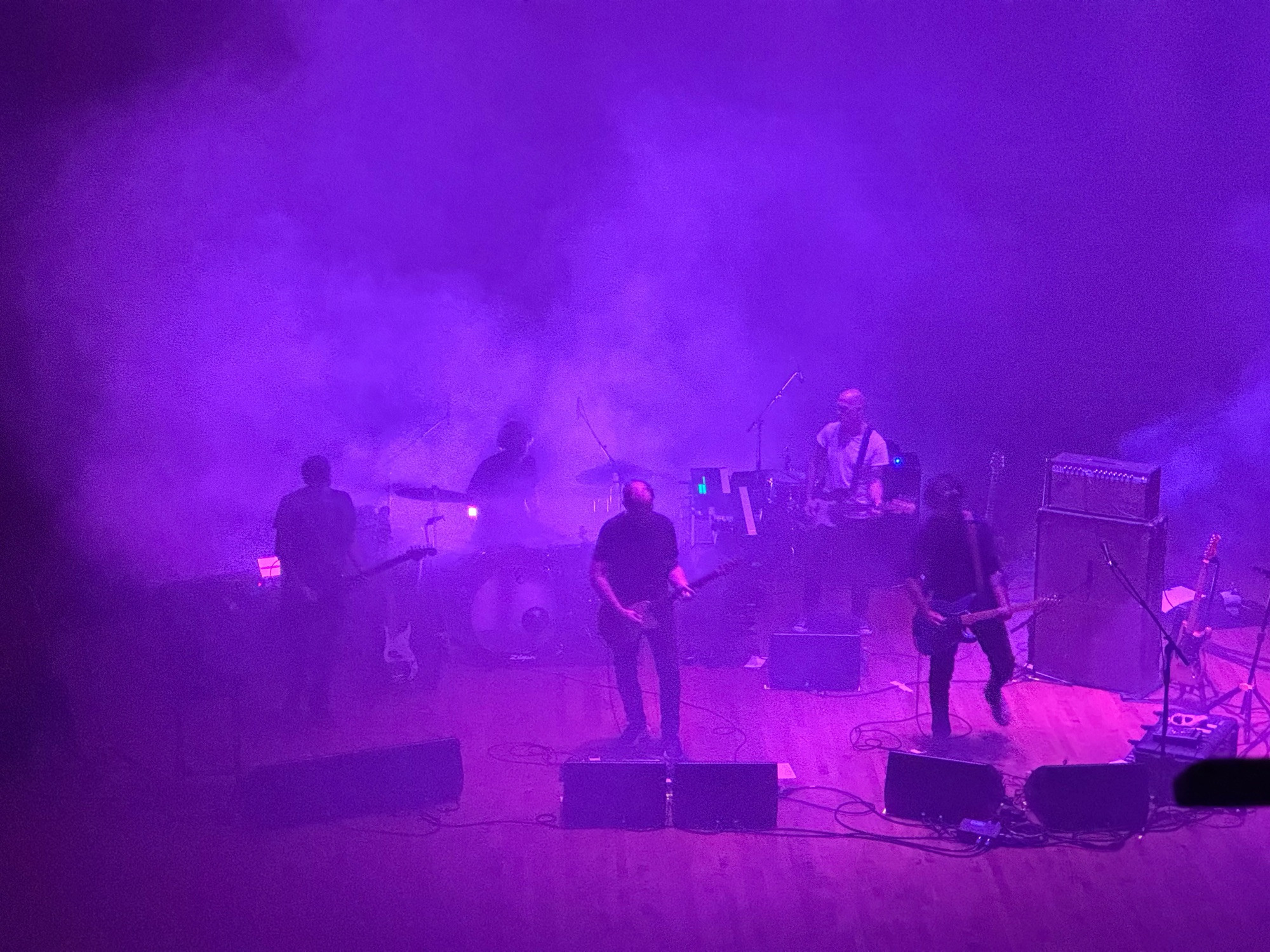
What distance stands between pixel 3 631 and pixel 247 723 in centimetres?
177

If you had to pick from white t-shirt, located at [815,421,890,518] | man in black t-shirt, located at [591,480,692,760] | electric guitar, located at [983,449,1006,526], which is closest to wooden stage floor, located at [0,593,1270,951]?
man in black t-shirt, located at [591,480,692,760]

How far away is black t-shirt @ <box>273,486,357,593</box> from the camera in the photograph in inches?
311

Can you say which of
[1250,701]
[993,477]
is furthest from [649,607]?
[993,477]

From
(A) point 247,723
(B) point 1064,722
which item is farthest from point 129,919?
(B) point 1064,722

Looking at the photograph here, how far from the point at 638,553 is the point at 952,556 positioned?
2.03m

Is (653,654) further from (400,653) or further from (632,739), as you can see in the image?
(400,653)

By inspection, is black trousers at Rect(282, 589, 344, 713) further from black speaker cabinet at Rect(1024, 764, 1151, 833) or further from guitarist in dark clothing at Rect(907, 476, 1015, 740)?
black speaker cabinet at Rect(1024, 764, 1151, 833)

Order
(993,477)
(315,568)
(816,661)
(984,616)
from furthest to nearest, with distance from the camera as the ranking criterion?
1. (993,477)
2. (816,661)
3. (315,568)
4. (984,616)

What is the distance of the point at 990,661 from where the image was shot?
745cm

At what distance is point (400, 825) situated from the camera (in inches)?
265

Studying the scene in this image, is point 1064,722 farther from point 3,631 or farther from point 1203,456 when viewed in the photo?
point 3,631

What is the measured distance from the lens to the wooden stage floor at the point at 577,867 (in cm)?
565

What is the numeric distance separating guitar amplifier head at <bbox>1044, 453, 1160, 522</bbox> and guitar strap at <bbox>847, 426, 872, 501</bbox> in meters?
1.46

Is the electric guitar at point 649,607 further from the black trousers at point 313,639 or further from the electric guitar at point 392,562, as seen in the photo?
the black trousers at point 313,639
